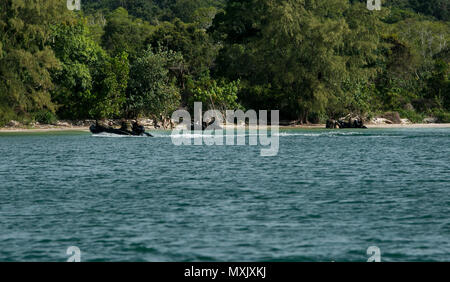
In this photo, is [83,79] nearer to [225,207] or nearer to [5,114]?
[5,114]

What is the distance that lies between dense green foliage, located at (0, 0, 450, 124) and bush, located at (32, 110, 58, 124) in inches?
4.1

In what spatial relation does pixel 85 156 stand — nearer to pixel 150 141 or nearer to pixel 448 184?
pixel 150 141

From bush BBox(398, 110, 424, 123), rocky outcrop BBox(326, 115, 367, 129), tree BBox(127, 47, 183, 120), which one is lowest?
rocky outcrop BBox(326, 115, 367, 129)

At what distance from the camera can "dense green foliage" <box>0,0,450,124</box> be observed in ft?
214

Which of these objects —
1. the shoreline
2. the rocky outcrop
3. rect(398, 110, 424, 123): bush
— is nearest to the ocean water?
the shoreline

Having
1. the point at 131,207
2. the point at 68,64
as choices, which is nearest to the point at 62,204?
the point at 131,207

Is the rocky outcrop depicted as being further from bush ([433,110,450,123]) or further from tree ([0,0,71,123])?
tree ([0,0,71,123])

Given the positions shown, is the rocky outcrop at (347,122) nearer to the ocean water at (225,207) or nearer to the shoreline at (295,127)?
the shoreline at (295,127)

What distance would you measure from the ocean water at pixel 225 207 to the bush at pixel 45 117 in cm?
3013

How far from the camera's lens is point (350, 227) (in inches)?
715

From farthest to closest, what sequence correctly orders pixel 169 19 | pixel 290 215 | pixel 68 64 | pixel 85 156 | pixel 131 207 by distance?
pixel 169 19
pixel 68 64
pixel 85 156
pixel 131 207
pixel 290 215

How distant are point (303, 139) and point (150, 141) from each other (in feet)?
41.0

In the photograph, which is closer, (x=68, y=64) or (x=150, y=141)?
(x=150, y=141)

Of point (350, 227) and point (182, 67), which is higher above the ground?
point (182, 67)
